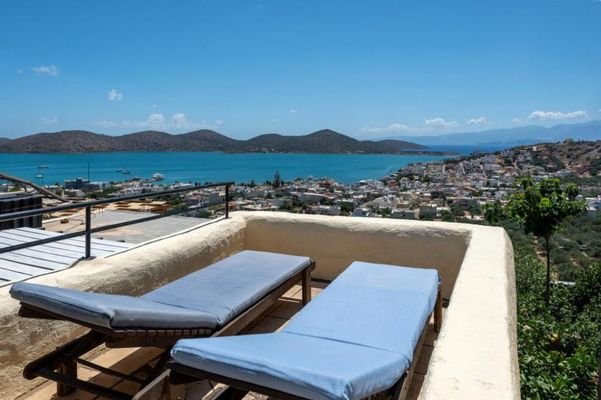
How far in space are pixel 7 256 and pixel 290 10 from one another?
13235 millimetres

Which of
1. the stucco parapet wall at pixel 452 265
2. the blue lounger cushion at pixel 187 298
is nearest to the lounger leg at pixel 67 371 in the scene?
the blue lounger cushion at pixel 187 298

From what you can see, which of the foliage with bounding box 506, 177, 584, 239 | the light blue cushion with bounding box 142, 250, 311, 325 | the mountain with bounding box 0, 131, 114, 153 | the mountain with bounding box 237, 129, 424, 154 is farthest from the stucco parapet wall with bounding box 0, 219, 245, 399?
the mountain with bounding box 237, 129, 424, 154

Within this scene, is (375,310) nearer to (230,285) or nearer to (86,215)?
(230,285)

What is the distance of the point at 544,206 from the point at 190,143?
36.2 meters

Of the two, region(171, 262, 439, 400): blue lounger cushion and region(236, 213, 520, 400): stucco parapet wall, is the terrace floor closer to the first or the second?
region(171, 262, 439, 400): blue lounger cushion

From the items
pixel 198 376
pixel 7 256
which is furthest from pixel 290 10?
pixel 198 376

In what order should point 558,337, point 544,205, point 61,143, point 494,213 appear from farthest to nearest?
point 61,143 < point 494,213 < point 544,205 < point 558,337

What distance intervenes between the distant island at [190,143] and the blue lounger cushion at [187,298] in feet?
95.5

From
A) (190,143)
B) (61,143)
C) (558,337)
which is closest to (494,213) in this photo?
(558,337)

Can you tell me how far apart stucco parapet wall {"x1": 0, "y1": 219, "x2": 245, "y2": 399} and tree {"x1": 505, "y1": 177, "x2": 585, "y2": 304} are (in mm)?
8230

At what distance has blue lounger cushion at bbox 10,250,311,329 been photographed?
5.86ft

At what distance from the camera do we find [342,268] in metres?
4.18

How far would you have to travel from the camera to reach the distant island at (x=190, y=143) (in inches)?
1114

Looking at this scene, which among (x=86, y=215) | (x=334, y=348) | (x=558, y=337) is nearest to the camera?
(x=334, y=348)
